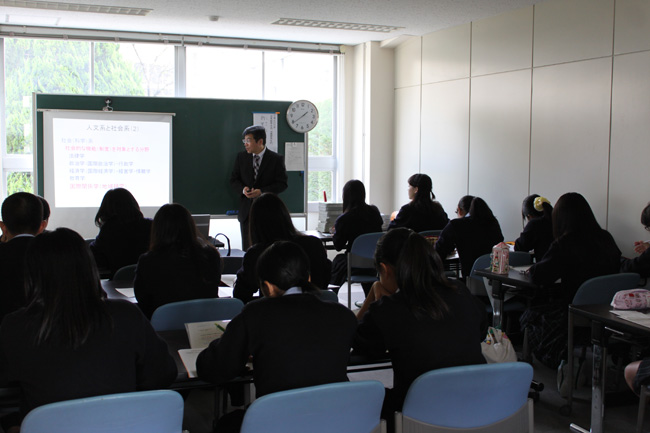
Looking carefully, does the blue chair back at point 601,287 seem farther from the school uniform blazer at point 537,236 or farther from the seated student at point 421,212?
the seated student at point 421,212

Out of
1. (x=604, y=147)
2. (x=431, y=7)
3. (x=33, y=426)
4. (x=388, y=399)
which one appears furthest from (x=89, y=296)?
(x=431, y=7)

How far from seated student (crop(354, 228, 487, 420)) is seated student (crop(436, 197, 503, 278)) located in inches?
99.7

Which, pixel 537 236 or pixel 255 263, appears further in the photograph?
pixel 537 236

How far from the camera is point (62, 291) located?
1.82 m

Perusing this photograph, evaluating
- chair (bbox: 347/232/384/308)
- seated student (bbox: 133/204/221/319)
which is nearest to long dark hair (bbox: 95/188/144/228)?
seated student (bbox: 133/204/221/319)

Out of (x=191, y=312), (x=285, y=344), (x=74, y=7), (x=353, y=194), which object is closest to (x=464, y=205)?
(x=353, y=194)

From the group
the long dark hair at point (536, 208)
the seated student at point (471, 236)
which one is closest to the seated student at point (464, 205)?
the long dark hair at point (536, 208)

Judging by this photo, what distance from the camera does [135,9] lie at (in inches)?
246

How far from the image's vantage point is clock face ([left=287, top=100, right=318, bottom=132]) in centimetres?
709

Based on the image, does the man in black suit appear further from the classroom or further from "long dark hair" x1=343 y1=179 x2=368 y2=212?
the classroom

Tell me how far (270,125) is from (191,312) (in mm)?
4538

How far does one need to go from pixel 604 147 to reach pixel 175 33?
16.6ft

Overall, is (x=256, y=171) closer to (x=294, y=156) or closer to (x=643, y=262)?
(x=294, y=156)

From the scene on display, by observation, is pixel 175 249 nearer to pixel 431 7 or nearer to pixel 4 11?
pixel 431 7
